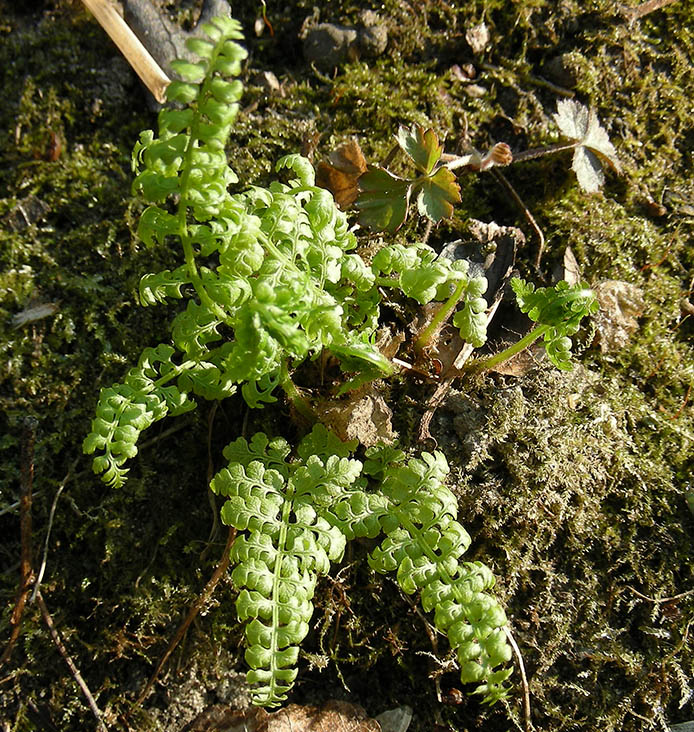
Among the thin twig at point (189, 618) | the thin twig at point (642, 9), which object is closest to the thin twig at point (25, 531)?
the thin twig at point (189, 618)

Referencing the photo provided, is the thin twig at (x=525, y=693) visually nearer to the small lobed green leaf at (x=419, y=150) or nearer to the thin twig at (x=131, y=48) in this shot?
the small lobed green leaf at (x=419, y=150)

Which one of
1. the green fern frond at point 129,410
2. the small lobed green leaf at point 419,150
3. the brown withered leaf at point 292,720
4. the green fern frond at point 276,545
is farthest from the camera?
the small lobed green leaf at point 419,150

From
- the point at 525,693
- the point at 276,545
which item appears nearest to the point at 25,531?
the point at 276,545

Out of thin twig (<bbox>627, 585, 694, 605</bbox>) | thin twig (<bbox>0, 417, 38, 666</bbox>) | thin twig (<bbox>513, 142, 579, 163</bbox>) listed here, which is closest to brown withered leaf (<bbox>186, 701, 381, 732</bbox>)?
thin twig (<bbox>0, 417, 38, 666</bbox>)

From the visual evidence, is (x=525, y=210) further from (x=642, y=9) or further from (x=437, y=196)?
(x=642, y=9)

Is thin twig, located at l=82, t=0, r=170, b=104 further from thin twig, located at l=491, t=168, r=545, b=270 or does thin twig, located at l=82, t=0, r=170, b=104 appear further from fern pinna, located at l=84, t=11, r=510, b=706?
thin twig, located at l=491, t=168, r=545, b=270

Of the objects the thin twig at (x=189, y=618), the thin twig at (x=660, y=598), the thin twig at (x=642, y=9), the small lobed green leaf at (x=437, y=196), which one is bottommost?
the thin twig at (x=660, y=598)
